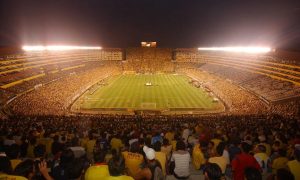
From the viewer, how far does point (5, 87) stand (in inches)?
2080

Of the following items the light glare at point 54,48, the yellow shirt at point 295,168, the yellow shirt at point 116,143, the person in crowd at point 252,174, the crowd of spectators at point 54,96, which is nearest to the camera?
the person in crowd at point 252,174

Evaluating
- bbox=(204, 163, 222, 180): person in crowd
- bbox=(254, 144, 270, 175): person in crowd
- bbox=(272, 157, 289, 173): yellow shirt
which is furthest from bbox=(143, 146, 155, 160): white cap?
bbox=(272, 157, 289, 173): yellow shirt

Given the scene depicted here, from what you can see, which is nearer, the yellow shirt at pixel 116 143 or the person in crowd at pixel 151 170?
the person in crowd at pixel 151 170

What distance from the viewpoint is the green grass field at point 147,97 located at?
171ft

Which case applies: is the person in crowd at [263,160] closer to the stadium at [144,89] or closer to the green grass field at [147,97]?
the stadium at [144,89]

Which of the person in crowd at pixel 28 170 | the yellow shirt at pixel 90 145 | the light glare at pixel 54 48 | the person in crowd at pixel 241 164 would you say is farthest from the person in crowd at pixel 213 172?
the light glare at pixel 54 48

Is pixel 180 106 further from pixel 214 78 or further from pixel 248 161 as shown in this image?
pixel 248 161

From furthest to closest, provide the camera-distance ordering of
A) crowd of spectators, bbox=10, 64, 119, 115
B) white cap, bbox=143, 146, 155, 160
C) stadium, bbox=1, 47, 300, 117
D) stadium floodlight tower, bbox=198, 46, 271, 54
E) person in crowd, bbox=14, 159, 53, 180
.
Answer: stadium floodlight tower, bbox=198, 46, 271, 54, stadium, bbox=1, 47, 300, 117, crowd of spectators, bbox=10, 64, 119, 115, white cap, bbox=143, 146, 155, 160, person in crowd, bbox=14, 159, 53, 180

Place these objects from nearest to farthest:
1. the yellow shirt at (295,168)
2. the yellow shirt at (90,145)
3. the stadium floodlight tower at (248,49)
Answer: the yellow shirt at (295,168) < the yellow shirt at (90,145) < the stadium floodlight tower at (248,49)

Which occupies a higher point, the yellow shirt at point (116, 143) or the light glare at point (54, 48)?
the light glare at point (54, 48)

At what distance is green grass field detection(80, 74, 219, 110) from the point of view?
5212 centimetres

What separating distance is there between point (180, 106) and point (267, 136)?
117ft

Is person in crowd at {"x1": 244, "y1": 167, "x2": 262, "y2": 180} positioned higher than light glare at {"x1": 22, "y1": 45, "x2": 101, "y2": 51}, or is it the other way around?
light glare at {"x1": 22, "y1": 45, "x2": 101, "y2": 51}

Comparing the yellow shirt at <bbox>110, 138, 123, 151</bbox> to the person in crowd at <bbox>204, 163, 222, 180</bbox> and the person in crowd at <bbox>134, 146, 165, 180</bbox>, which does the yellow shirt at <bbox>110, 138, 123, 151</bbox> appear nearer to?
the person in crowd at <bbox>134, 146, 165, 180</bbox>
